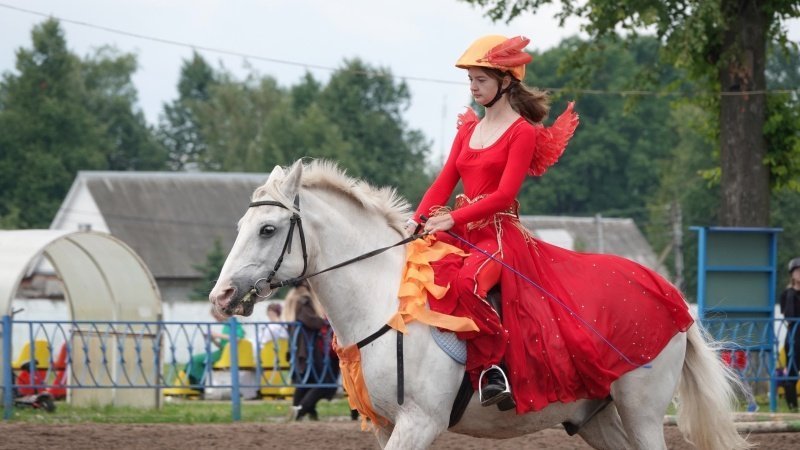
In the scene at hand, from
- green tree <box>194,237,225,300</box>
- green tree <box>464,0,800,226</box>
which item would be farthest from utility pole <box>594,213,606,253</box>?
green tree <box>464,0,800,226</box>

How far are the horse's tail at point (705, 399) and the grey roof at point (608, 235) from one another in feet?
172

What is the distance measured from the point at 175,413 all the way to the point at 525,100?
9778 millimetres

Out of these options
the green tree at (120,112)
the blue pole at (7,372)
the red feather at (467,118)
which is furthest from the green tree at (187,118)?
the red feather at (467,118)

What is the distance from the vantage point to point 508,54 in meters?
6.98

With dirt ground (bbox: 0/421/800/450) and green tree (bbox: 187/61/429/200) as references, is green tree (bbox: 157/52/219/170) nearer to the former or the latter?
green tree (bbox: 187/61/429/200)

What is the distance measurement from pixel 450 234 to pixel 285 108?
212 ft

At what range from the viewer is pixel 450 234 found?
7.04 m

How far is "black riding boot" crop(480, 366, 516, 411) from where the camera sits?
6.69m

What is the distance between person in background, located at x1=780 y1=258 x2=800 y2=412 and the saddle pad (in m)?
9.77

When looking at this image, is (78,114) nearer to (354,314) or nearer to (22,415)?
(22,415)

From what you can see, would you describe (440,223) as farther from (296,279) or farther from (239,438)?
(239,438)

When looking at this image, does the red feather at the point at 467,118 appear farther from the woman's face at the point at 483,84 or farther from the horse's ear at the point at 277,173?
the horse's ear at the point at 277,173

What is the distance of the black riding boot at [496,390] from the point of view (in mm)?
6688

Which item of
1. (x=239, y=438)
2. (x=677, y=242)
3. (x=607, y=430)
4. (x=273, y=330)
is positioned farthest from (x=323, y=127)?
(x=607, y=430)
